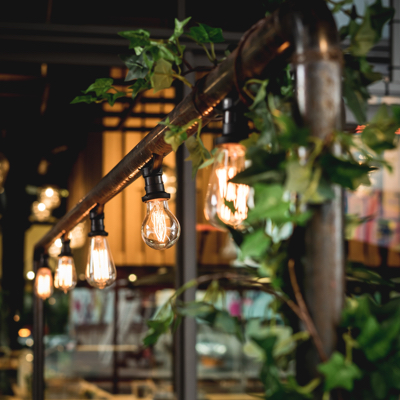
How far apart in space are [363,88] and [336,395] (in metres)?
0.38

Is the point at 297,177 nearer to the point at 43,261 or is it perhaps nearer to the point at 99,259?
the point at 99,259

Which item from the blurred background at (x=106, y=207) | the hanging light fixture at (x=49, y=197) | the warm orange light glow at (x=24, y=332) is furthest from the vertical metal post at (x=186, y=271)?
the warm orange light glow at (x=24, y=332)

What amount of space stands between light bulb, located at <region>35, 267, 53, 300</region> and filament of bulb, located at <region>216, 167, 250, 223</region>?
2.32 meters

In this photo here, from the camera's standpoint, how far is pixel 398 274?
409cm

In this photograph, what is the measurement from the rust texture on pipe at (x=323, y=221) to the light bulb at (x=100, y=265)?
1241 mm

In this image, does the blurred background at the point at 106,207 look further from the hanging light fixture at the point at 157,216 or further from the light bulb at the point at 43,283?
the hanging light fixture at the point at 157,216

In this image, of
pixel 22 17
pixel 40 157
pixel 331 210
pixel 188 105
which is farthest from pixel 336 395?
pixel 40 157

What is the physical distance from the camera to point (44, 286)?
2941mm

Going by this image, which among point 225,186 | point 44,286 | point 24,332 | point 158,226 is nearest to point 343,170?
point 225,186

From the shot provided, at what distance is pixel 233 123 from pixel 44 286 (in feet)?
7.89

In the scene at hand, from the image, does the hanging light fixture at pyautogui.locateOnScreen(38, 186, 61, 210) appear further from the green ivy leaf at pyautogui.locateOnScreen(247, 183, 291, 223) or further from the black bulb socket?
the green ivy leaf at pyautogui.locateOnScreen(247, 183, 291, 223)

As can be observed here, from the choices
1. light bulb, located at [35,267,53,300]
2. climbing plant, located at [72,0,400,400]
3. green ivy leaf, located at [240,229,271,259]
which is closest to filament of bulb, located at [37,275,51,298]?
light bulb, located at [35,267,53,300]

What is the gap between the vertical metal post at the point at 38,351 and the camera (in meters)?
2.98

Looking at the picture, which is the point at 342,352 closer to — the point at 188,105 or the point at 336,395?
the point at 336,395
